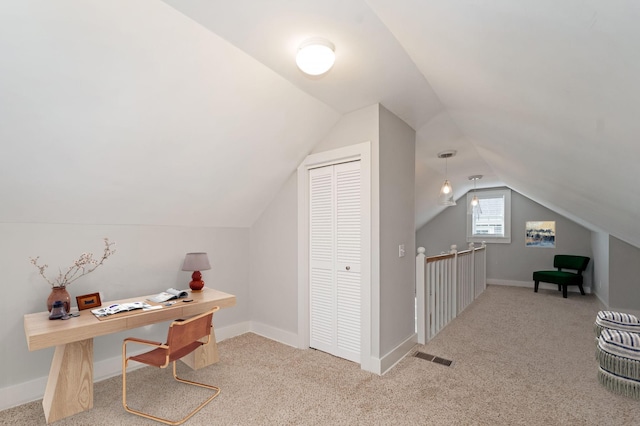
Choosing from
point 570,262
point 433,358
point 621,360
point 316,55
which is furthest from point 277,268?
point 570,262

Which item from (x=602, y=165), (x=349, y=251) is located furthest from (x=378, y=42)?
(x=349, y=251)

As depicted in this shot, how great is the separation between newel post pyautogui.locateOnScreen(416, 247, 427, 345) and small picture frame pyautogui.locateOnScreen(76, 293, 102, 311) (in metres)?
3.19

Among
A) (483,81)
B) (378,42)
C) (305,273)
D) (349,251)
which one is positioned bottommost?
(305,273)

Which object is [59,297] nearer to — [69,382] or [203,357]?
[69,382]

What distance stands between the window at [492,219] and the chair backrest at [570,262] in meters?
1.04

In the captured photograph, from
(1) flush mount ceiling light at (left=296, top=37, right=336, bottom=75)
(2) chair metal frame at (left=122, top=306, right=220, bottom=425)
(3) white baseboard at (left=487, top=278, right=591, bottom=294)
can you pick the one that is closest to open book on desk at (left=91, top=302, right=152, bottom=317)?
(2) chair metal frame at (left=122, top=306, right=220, bottom=425)

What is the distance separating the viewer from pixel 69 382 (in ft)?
7.28

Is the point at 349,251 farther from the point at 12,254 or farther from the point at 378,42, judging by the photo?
the point at 12,254

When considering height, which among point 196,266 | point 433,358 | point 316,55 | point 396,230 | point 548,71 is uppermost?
point 316,55

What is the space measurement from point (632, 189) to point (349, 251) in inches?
86.1

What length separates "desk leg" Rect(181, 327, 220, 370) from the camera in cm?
292

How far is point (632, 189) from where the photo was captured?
204 cm

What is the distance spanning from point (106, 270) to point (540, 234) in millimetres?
8363

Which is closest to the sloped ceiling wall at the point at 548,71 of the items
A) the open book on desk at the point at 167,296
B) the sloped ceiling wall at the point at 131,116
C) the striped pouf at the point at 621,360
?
the striped pouf at the point at 621,360
